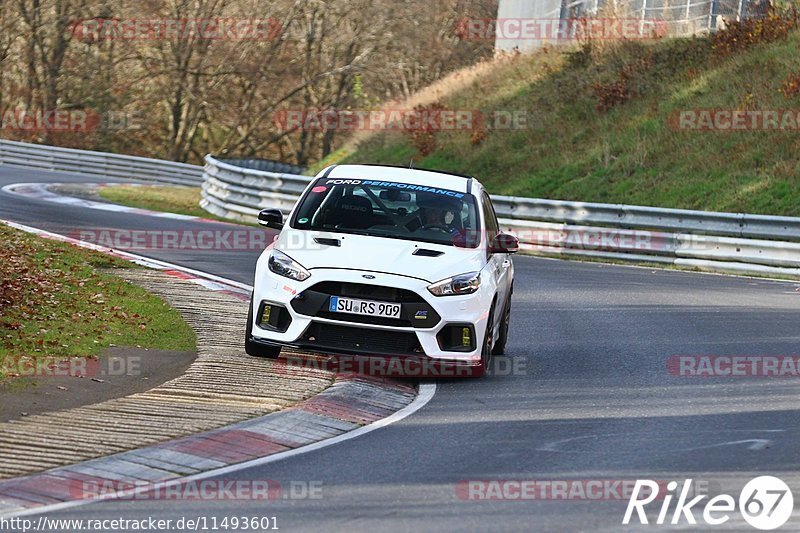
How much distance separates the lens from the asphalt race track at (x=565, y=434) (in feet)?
22.2

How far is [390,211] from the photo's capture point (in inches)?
467

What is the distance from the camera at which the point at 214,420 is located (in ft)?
29.0

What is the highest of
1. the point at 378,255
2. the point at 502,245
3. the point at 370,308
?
the point at 502,245

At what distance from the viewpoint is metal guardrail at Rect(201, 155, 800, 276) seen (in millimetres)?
22281

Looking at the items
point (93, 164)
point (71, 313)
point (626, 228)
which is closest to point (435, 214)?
point (71, 313)

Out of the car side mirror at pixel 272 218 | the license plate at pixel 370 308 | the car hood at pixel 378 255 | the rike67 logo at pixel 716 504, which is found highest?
the car side mirror at pixel 272 218

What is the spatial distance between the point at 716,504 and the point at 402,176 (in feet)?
19.5

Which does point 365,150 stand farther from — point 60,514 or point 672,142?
point 60,514

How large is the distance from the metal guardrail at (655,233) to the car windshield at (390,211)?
37.1 ft

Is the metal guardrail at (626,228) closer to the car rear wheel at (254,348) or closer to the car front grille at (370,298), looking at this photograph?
the car front grille at (370,298)

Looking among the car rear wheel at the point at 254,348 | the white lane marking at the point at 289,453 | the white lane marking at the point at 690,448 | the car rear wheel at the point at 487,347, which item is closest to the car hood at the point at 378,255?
the car rear wheel at the point at 487,347

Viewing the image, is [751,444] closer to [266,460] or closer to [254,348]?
[266,460]

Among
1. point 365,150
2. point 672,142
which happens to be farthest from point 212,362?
point 365,150

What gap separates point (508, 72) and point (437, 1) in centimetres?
1628
